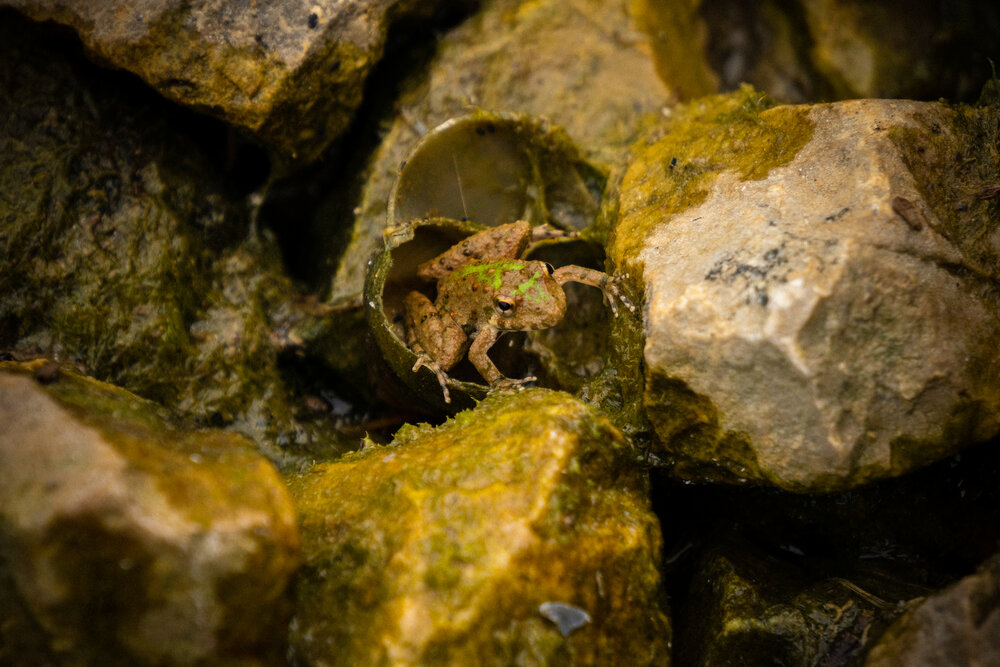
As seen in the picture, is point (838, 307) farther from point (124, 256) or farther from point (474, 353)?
point (124, 256)

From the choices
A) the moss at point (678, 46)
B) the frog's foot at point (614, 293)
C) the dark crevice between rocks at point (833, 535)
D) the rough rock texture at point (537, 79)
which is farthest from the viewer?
the moss at point (678, 46)

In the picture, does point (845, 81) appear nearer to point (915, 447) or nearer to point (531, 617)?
point (915, 447)

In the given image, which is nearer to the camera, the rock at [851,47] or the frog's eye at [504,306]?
the frog's eye at [504,306]

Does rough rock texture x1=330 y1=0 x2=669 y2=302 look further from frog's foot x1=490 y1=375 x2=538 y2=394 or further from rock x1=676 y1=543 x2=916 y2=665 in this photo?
rock x1=676 y1=543 x2=916 y2=665

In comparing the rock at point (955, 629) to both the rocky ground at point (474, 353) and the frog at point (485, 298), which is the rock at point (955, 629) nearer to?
the rocky ground at point (474, 353)

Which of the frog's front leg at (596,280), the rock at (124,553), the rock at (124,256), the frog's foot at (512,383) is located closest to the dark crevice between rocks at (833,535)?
the frog's foot at (512,383)

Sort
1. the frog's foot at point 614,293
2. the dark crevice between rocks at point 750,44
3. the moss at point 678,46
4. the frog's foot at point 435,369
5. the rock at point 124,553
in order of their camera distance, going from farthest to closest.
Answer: the dark crevice between rocks at point 750,44 < the moss at point 678,46 < the frog's foot at point 435,369 < the frog's foot at point 614,293 < the rock at point 124,553
